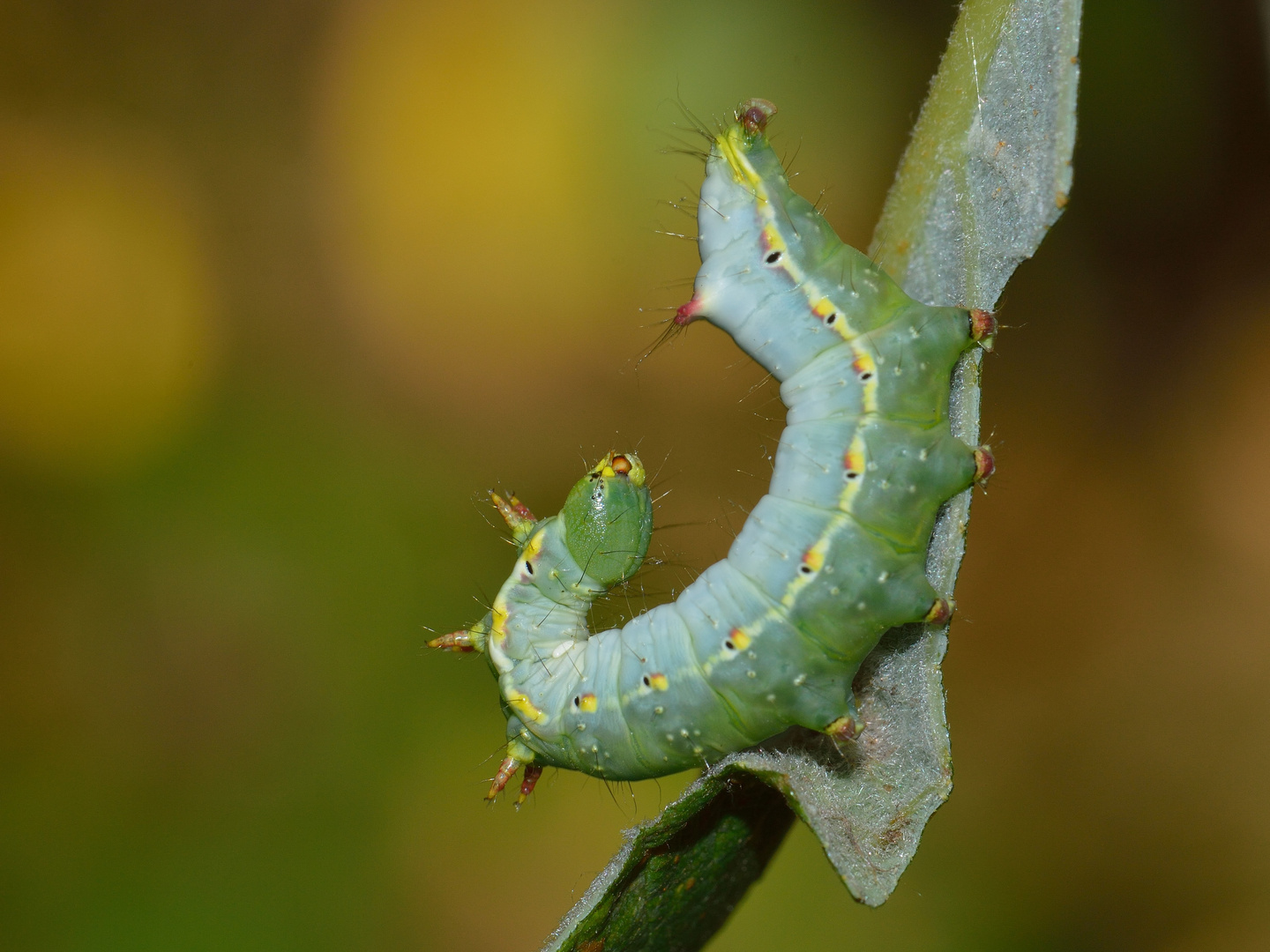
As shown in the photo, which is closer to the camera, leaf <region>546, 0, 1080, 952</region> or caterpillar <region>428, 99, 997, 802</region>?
leaf <region>546, 0, 1080, 952</region>

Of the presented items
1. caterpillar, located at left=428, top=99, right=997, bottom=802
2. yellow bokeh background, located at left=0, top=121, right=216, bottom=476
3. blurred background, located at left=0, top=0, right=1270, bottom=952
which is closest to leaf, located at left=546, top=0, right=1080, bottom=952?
caterpillar, located at left=428, top=99, right=997, bottom=802

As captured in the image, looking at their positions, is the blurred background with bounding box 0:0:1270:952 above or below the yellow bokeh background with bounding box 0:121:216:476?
below

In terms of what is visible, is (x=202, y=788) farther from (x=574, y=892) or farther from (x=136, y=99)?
(x=136, y=99)

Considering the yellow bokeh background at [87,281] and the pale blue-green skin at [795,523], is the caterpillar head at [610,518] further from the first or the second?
the yellow bokeh background at [87,281]

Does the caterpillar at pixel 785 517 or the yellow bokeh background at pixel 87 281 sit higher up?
the yellow bokeh background at pixel 87 281

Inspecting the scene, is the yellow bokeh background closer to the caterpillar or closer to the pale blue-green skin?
the caterpillar

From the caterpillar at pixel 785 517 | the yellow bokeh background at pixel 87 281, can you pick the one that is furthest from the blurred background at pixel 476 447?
the caterpillar at pixel 785 517

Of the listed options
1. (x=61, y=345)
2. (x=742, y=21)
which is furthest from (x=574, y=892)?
(x=742, y=21)

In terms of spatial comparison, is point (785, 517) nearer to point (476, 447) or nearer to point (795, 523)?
point (795, 523)
